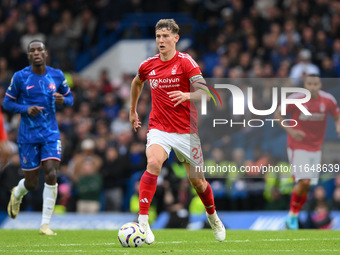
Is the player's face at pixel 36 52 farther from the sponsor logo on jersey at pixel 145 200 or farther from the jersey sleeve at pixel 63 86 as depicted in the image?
the sponsor logo on jersey at pixel 145 200

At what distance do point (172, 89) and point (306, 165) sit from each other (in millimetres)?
4369

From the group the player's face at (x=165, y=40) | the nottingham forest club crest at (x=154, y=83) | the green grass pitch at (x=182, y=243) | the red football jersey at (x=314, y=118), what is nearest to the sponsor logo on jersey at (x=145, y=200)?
the green grass pitch at (x=182, y=243)

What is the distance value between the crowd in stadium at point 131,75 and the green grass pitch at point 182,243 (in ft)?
14.1

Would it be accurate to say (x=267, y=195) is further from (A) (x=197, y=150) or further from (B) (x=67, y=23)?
(B) (x=67, y=23)

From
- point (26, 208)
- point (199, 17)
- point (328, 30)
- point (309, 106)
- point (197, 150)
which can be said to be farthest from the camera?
point (199, 17)

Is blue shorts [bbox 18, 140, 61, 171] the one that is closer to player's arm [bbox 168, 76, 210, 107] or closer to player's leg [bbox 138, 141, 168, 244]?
player's leg [bbox 138, 141, 168, 244]

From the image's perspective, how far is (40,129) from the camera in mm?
11977

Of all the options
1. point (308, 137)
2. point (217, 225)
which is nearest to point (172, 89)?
point (217, 225)

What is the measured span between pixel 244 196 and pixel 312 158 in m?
3.89

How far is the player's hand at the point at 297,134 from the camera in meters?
13.4

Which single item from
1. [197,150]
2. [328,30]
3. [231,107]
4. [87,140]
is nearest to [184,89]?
[197,150]

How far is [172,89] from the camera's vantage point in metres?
10.2

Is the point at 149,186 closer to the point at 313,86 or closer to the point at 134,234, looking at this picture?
the point at 134,234

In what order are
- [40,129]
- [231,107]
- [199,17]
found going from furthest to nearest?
[199,17]
[231,107]
[40,129]
